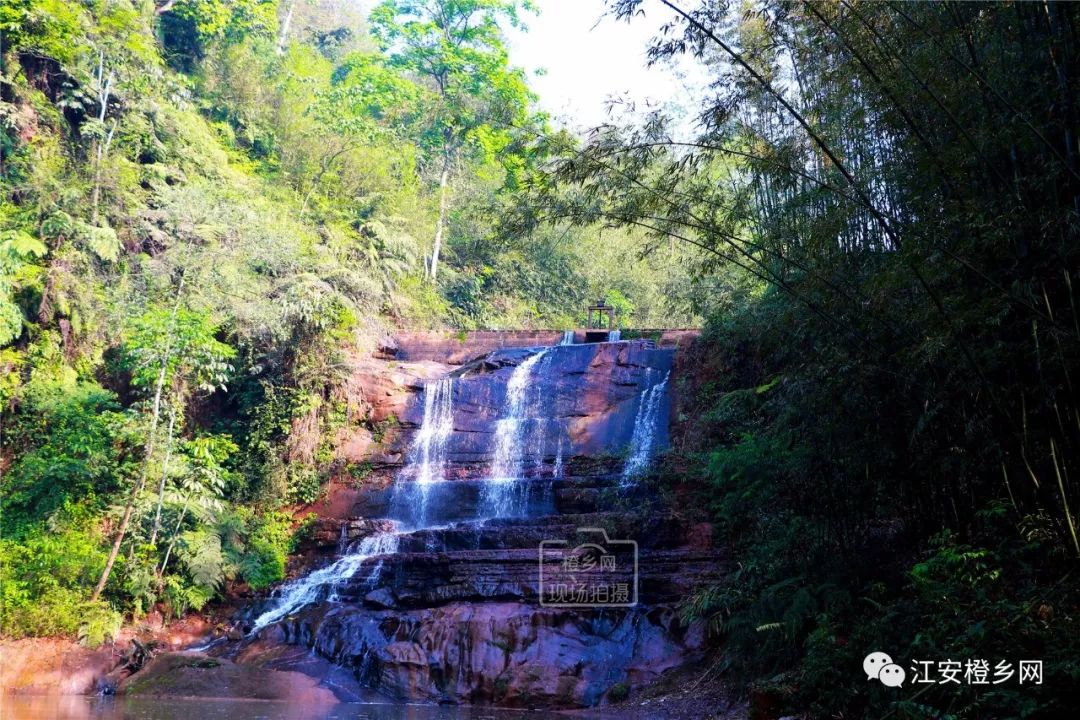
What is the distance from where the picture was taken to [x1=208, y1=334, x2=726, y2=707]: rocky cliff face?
9320mm

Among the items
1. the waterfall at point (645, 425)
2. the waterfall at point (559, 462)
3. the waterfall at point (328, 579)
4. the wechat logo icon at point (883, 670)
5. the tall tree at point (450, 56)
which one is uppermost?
the tall tree at point (450, 56)

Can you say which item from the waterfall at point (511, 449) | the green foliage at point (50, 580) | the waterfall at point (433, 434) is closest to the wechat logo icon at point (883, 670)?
the waterfall at point (511, 449)

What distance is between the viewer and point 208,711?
27.0 ft

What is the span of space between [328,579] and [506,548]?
274 centimetres

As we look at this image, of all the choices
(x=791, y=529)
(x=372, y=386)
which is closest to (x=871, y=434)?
(x=791, y=529)

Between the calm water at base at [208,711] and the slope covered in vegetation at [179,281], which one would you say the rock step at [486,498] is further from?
the calm water at base at [208,711]

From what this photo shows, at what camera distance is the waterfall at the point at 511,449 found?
13.8 meters

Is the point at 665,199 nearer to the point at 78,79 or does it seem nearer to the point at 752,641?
the point at 752,641

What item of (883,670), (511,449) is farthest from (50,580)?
(883,670)

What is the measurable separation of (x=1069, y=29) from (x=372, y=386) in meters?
13.5

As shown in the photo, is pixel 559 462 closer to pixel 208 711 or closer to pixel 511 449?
pixel 511 449

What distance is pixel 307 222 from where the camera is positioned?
20875 millimetres

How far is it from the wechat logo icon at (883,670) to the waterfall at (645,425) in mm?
7855

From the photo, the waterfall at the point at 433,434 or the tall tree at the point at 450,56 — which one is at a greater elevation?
the tall tree at the point at 450,56
